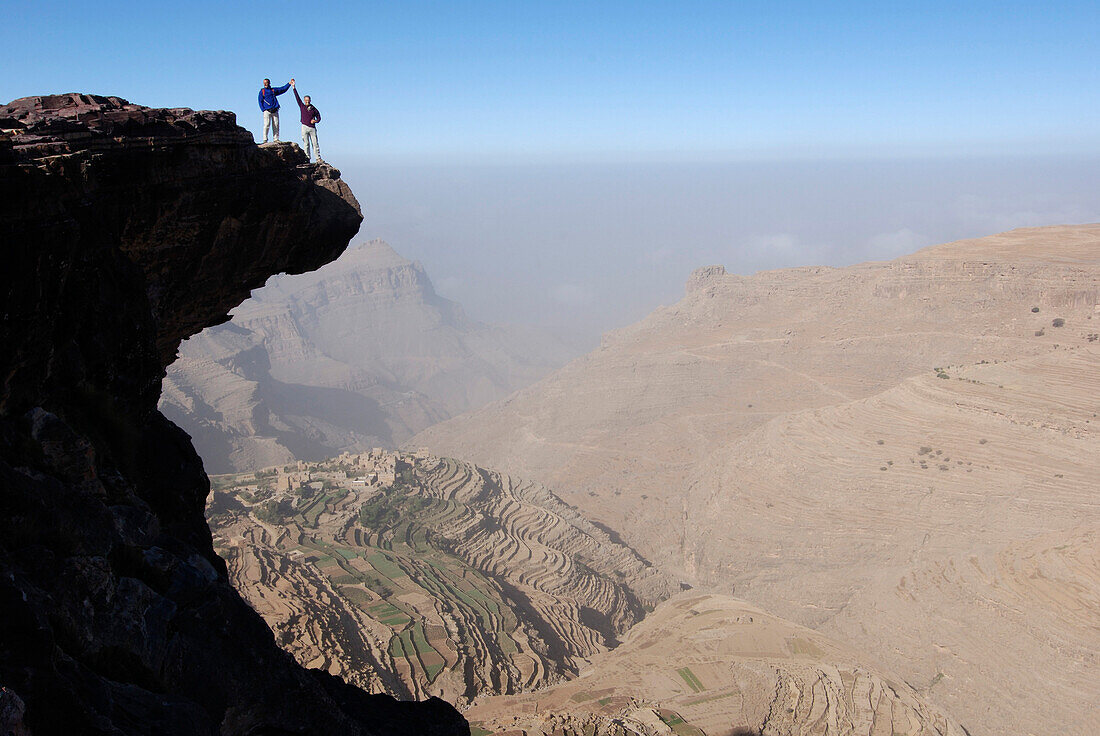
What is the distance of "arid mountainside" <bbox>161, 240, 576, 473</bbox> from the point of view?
87.2 meters

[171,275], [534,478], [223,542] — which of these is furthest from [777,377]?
[171,275]

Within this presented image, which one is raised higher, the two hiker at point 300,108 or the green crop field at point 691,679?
the two hiker at point 300,108

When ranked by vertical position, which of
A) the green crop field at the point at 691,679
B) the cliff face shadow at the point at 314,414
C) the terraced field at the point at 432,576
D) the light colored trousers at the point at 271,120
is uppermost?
the light colored trousers at the point at 271,120

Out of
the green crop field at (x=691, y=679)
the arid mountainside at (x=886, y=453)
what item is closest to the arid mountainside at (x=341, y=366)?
the arid mountainside at (x=886, y=453)

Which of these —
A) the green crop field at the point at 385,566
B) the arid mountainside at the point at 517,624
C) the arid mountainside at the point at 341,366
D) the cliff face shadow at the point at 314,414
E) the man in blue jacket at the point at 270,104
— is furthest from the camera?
the cliff face shadow at the point at 314,414

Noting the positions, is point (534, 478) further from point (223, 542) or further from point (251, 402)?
point (251, 402)

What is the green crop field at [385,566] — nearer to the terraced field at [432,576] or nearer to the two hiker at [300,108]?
the terraced field at [432,576]

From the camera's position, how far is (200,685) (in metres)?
8.41

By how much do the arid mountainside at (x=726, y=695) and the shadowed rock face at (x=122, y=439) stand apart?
1180 centimetres

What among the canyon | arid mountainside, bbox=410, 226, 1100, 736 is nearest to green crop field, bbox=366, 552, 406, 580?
the canyon

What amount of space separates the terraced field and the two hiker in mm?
17142

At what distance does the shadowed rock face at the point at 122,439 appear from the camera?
694 centimetres

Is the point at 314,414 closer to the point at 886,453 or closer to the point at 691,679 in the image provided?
the point at 886,453

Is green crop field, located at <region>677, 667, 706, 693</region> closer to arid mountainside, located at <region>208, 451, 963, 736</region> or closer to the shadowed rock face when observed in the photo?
arid mountainside, located at <region>208, 451, 963, 736</region>
